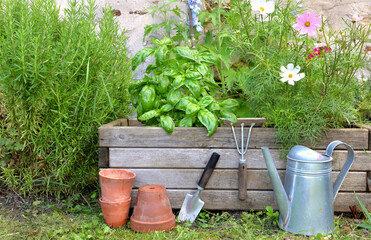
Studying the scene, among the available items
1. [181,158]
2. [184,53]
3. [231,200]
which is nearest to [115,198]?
[181,158]

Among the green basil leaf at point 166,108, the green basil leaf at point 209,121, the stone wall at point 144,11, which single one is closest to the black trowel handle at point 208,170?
the green basil leaf at point 209,121

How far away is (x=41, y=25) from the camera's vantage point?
1858 mm

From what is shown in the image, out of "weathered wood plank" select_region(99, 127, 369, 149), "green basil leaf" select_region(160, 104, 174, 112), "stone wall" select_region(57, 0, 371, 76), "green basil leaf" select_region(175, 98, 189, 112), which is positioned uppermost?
"stone wall" select_region(57, 0, 371, 76)

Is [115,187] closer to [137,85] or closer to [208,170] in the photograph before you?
[208,170]

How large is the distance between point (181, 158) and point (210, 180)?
0.18 metres

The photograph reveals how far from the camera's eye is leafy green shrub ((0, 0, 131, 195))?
1.69m

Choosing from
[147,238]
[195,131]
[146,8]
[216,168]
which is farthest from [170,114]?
[146,8]

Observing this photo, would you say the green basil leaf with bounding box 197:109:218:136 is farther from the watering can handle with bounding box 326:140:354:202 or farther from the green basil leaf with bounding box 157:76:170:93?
the watering can handle with bounding box 326:140:354:202

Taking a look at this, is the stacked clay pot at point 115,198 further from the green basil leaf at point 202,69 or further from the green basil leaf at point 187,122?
the green basil leaf at point 202,69

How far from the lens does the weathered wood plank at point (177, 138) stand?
5.95 ft

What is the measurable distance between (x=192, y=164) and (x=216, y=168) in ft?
0.40

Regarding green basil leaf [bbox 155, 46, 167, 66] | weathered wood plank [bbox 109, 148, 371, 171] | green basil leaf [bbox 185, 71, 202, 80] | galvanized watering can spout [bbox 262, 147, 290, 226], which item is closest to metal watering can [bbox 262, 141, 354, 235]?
galvanized watering can spout [bbox 262, 147, 290, 226]

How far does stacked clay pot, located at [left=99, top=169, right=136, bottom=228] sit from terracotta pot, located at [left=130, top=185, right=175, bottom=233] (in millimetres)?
65

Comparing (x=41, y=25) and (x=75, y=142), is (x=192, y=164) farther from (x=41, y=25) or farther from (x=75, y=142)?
(x=41, y=25)
